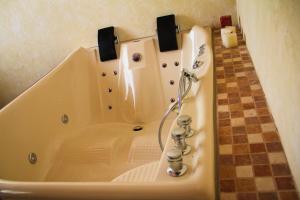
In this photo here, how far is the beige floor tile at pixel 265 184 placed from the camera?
32.4 inches

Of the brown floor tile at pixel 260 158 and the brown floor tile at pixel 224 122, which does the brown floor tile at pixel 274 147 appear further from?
the brown floor tile at pixel 224 122

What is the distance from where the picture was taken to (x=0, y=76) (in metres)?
2.91

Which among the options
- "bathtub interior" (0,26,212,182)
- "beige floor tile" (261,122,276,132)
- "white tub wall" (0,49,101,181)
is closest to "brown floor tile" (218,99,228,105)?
"beige floor tile" (261,122,276,132)

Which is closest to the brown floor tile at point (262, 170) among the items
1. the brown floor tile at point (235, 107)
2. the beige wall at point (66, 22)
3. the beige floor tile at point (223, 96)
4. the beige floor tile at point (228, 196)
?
the beige floor tile at point (228, 196)

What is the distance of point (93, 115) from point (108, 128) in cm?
18

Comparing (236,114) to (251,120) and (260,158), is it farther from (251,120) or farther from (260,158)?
(260,158)

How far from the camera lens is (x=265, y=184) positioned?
84 centimetres

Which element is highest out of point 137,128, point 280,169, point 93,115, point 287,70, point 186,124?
point 287,70

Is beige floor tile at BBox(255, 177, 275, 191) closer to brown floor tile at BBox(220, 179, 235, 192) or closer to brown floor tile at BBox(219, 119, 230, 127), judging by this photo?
brown floor tile at BBox(220, 179, 235, 192)

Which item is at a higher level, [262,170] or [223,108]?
[223,108]

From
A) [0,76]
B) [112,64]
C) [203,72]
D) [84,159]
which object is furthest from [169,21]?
[0,76]

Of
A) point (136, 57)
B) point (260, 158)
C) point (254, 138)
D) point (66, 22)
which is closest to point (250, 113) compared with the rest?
point (254, 138)

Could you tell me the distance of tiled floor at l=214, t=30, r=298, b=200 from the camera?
0.83m

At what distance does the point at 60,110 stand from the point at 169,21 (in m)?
1.05
